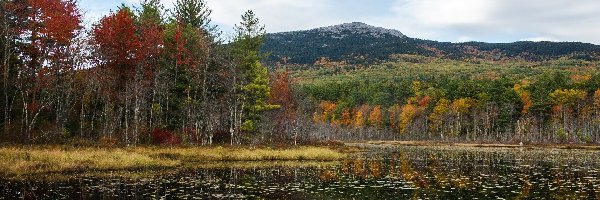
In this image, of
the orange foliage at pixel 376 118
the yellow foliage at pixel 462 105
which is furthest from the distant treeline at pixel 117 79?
the orange foliage at pixel 376 118

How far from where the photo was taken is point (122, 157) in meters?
36.9

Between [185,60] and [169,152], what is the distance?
1757 cm

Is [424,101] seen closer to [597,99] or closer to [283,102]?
[597,99]

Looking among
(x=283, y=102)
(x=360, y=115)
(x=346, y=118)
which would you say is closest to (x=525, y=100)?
(x=360, y=115)

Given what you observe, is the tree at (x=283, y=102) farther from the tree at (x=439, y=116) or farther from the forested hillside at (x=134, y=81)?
the tree at (x=439, y=116)

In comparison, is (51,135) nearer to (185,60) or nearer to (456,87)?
(185,60)

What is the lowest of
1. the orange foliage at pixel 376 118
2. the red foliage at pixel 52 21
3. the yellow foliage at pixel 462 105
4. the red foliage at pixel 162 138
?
the red foliage at pixel 162 138

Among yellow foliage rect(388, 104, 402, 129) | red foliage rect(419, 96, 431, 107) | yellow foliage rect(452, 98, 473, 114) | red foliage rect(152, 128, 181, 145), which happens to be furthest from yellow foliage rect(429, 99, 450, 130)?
red foliage rect(152, 128, 181, 145)

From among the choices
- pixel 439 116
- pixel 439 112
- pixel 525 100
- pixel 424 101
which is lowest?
pixel 439 116

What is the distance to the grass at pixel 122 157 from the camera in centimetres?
3109

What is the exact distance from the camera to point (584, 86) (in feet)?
418

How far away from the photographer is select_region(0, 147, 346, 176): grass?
3109cm

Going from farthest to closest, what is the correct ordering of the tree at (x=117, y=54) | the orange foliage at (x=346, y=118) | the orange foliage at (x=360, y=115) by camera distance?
1. the orange foliage at (x=346, y=118)
2. the orange foliage at (x=360, y=115)
3. the tree at (x=117, y=54)

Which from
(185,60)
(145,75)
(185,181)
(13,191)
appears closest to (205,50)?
(185,60)
